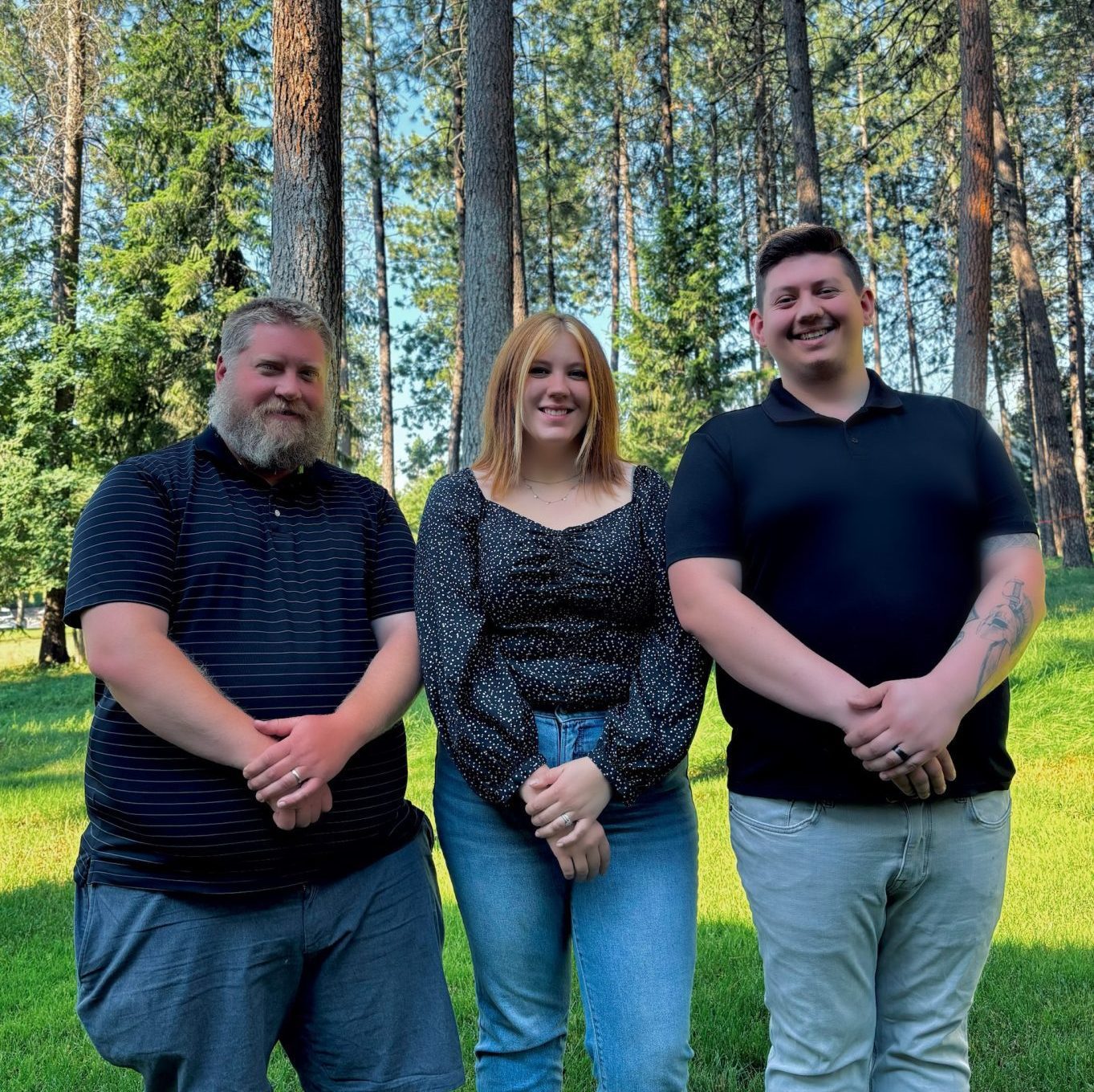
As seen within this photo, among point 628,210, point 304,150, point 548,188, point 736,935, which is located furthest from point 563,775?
point 628,210

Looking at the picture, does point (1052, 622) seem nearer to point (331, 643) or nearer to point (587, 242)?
point (331, 643)

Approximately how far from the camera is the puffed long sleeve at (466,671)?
2.31 m

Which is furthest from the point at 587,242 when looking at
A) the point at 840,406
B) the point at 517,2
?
the point at 840,406

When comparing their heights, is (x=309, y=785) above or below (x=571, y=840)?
above

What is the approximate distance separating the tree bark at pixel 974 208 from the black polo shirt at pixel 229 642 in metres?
8.68

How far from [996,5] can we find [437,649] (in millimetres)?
19553

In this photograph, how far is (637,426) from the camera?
69.6 feet

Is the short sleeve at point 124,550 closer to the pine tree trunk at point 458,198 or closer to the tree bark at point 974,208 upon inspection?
the pine tree trunk at point 458,198

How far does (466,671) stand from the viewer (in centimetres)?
235

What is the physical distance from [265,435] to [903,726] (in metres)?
1.61

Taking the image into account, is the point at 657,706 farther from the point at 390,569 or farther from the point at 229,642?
the point at 229,642

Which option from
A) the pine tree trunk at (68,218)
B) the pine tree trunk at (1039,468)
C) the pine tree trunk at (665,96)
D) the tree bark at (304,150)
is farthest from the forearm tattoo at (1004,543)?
the pine tree trunk at (1039,468)

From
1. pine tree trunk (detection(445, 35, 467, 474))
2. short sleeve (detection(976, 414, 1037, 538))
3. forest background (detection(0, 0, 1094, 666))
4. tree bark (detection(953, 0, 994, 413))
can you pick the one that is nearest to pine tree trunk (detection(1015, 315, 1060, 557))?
forest background (detection(0, 0, 1094, 666))

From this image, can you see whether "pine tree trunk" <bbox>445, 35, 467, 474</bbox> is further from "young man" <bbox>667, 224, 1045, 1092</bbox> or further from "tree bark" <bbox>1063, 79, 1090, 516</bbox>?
"tree bark" <bbox>1063, 79, 1090, 516</bbox>
